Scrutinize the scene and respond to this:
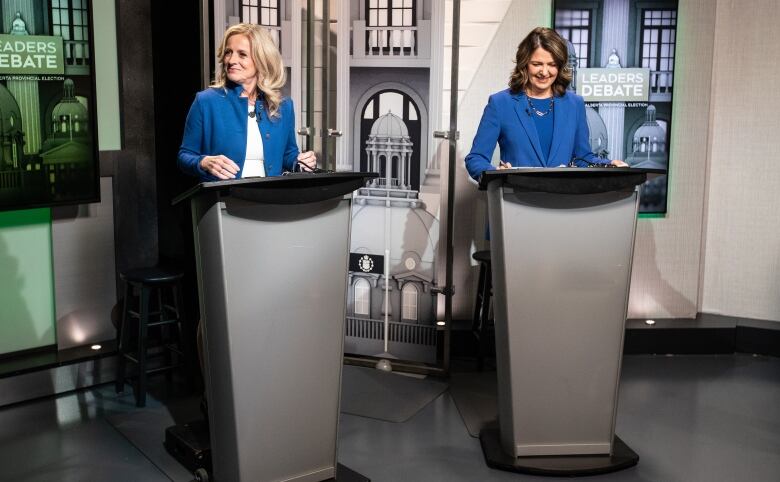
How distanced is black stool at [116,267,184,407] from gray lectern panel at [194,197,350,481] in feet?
4.05

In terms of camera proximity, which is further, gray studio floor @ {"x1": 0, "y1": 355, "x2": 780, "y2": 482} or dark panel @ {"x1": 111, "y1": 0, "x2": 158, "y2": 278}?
dark panel @ {"x1": 111, "y1": 0, "x2": 158, "y2": 278}

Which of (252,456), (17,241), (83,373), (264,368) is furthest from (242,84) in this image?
(83,373)

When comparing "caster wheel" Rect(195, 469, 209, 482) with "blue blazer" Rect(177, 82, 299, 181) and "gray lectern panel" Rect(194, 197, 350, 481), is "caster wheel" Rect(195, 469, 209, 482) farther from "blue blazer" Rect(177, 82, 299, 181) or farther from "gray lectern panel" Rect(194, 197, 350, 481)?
"blue blazer" Rect(177, 82, 299, 181)

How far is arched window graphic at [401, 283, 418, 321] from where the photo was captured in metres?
4.79

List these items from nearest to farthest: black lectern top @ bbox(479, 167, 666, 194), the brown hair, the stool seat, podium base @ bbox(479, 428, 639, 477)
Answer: black lectern top @ bbox(479, 167, 666, 194) → podium base @ bbox(479, 428, 639, 477) → the brown hair → the stool seat

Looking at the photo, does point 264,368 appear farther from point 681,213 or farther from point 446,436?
point 681,213

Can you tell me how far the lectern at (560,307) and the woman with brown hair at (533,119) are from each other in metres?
0.50

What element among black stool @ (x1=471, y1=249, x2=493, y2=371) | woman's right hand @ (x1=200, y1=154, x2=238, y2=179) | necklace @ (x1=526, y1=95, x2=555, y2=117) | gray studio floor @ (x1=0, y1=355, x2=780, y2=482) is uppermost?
necklace @ (x1=526, y1=95, x2=555, y2=117)

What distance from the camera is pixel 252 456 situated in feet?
9.88

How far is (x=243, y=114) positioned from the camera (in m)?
3.36

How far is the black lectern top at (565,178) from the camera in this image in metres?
3.21

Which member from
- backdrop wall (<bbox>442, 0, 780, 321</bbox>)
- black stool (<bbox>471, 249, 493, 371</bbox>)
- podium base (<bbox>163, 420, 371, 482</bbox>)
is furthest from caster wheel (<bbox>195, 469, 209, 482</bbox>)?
backdrop wall (<bbox>442, 0, 780, 321</bbox>)

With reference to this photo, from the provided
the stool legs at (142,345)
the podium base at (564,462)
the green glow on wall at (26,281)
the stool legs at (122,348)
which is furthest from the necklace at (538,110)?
the green glow on wall at (26,281)

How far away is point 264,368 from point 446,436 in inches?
48.4
